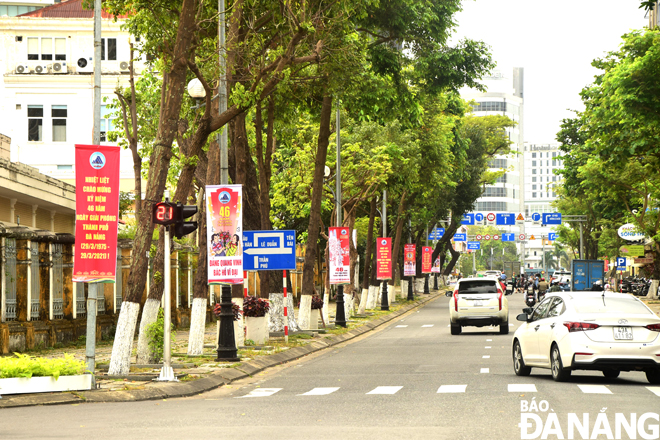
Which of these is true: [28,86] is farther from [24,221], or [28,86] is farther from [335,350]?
[335,350]

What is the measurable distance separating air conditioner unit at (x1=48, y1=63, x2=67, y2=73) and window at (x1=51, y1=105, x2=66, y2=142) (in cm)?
209

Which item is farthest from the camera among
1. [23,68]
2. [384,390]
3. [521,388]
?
[23,68]

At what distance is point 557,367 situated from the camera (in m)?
16.2

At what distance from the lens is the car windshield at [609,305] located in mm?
15977

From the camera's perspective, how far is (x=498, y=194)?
185 m

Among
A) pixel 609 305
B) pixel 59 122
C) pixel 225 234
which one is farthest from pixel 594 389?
pixel 59 122

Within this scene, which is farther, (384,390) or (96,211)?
(96,211)

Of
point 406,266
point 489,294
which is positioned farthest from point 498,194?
point 489,294

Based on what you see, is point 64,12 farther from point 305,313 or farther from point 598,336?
point 598,336

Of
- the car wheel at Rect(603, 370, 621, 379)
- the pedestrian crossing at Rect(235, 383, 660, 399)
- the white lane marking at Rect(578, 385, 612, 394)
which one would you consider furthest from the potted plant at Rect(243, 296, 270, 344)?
the white lane marking at Rect(578, 385, 612, 394)

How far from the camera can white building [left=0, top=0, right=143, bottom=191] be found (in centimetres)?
5709

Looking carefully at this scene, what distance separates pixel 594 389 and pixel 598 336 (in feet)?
3.20

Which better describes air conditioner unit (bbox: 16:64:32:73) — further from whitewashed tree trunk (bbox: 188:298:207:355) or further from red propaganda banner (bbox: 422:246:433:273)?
whitewashed tree trunk (bbox: 188:298:207:355)

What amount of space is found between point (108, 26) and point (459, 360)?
42.5 m
